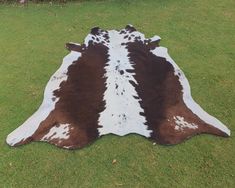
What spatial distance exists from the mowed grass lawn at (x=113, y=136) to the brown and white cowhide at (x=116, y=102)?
89 millimetres

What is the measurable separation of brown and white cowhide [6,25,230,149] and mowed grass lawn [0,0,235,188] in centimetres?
9

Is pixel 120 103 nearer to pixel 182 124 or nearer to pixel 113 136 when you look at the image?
pixel 113 136

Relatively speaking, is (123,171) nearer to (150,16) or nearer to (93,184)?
(93,184)

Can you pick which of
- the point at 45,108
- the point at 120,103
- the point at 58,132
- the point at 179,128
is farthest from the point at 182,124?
the point at 45,108

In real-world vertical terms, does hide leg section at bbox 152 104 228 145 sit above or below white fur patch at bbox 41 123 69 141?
above

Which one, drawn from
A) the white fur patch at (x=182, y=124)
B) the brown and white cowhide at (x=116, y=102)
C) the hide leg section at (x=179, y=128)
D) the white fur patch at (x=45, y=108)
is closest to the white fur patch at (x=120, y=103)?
the brown and white cowhide at (x=116, y=102)

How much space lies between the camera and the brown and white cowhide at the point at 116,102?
123 inches

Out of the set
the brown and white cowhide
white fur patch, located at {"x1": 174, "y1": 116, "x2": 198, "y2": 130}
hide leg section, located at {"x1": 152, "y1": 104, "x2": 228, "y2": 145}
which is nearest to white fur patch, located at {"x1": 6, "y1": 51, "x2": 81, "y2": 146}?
the brown and white cowhide

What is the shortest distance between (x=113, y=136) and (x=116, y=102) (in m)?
0.39

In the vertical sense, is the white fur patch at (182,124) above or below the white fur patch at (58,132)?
above

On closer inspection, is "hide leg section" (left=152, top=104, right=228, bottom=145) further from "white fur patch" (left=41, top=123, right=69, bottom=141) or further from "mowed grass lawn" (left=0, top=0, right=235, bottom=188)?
"white fur patch" (left=41, top=123, right=69, bottom=141)

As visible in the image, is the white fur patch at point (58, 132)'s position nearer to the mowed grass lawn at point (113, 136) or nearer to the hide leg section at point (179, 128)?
the mowed grass lawn at point (113, 136)

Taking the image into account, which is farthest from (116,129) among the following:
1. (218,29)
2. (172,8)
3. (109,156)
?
(172,8)

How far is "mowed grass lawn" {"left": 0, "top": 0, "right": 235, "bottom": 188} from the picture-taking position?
2.79 m
